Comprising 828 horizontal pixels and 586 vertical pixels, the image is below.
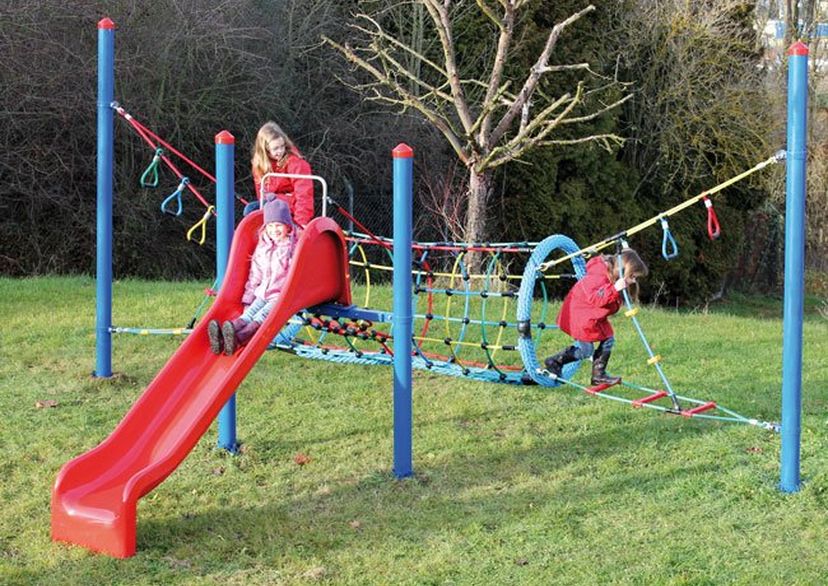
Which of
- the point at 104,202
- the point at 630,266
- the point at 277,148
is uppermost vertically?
the point at 277,148

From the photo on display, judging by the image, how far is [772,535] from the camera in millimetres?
5281

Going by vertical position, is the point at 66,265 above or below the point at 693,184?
below

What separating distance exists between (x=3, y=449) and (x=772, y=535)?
4056 millimetres

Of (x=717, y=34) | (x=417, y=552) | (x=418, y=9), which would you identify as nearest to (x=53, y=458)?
(x=417, y=552)

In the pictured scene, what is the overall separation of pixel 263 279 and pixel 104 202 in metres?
1.94

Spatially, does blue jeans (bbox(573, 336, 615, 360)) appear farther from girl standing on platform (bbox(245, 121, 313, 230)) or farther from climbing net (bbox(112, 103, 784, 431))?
girl standing on platform (bbox(245, 121, 313, 230))

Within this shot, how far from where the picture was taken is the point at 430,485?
5.97m

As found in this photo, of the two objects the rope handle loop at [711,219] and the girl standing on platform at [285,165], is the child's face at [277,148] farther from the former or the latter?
the rope handle loop at [711,219]

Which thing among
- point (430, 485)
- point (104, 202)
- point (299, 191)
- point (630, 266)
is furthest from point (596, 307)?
point (104, 202)

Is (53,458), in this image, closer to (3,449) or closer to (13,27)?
(3,449)

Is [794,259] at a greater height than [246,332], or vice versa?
[794,259]

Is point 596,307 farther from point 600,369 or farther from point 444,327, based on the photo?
point 444,327

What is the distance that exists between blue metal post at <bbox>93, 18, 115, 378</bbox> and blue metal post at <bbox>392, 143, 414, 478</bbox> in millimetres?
2533

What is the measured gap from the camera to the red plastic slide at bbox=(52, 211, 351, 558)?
5.04 metres
